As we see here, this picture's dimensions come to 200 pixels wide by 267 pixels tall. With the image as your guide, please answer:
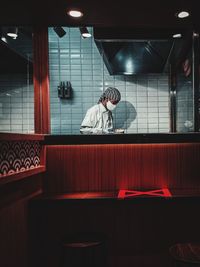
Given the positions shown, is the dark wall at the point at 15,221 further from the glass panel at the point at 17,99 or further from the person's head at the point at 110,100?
the glass panel at the point at 17,99

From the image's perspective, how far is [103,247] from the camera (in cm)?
217

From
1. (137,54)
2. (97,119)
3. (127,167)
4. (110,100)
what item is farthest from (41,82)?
(137,54)

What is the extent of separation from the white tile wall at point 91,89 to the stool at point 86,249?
4111mm

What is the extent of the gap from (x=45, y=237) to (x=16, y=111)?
4.23 m

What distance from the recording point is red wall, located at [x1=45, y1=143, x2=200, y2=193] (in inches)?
112

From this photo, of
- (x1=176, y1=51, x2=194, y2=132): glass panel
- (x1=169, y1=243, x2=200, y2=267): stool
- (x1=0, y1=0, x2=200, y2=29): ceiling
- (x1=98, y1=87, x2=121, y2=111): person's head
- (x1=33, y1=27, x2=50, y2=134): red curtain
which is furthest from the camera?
(x1=98, y1=87, x2=121, y2=111): person's head

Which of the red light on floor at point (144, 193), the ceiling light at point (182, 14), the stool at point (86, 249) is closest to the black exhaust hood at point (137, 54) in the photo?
the ceiling light at point (182, 14)

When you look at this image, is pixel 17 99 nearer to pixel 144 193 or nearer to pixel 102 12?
pixel 102 12

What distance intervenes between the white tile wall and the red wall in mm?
3426

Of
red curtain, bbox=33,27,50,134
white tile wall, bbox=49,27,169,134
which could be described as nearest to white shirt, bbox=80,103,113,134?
white tile wall, bbox=49,27,169,134

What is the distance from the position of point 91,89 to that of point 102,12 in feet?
10.7

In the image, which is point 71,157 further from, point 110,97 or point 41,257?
point 110,97

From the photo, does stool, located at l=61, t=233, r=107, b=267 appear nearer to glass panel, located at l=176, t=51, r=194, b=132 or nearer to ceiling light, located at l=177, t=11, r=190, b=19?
ceiling light, located at l=177, t=11, r=190, b=19

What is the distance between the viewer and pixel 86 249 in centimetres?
206
